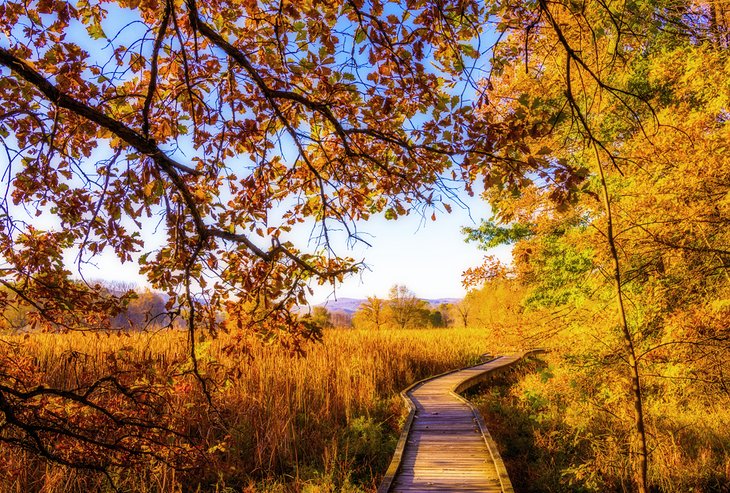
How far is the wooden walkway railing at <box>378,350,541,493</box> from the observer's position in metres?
4.46

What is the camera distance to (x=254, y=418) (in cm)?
627

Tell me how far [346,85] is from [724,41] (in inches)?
305

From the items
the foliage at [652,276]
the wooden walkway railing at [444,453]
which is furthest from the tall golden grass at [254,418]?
the foliage at [652,276]

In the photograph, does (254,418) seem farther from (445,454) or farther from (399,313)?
→ (399,313)

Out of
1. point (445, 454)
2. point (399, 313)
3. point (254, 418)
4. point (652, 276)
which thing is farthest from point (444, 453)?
point (399, 313)

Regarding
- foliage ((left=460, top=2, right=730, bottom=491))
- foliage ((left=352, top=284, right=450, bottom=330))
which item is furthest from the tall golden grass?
foliage ((left=352, top=284, right=450, bottom=330))

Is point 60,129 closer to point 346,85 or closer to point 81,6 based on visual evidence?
point 81,6

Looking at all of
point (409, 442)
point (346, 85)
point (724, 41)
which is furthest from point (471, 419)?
point (724, 41)

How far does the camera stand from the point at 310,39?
106 inches

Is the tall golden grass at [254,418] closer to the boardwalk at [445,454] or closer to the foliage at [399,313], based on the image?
the boardwalk at [445,454]

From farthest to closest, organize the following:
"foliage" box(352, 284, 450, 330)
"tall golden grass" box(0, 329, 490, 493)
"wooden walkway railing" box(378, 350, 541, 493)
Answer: "foliage" box(352, 284, 450, 330), "wooden walkway railing" box(378, 350, 541, 493), "tall golden grass" box(0, 329, 490, 493)

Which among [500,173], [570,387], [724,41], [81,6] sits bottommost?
[570,387]

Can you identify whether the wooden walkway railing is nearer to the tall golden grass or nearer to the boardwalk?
the boardwalk

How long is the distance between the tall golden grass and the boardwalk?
22.6 inches
